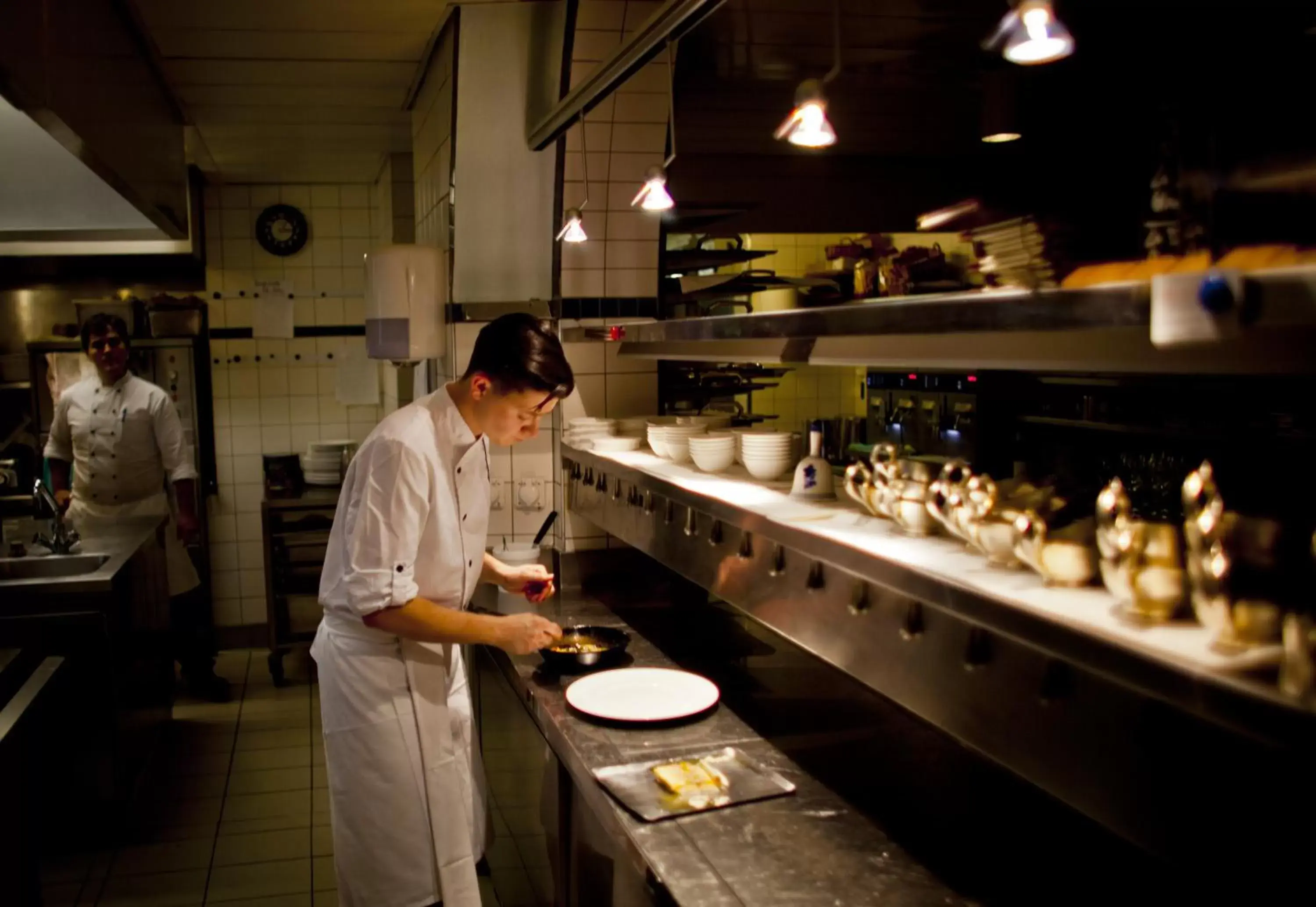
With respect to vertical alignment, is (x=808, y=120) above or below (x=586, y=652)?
above

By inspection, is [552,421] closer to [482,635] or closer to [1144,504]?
[482,635]

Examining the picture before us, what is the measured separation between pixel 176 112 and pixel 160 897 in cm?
342

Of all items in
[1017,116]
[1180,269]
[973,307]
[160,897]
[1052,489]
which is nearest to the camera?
A: [1180,269]

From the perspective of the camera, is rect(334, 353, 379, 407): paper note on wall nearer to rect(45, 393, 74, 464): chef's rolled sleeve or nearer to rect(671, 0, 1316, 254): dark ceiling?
rect(45, 393, 74, 464): chef's rolled sleeve

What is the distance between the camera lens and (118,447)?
17.8 feet

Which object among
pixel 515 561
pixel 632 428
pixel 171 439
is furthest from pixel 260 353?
pixel 632 428

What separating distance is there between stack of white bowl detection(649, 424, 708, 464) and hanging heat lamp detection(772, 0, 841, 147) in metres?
1.24

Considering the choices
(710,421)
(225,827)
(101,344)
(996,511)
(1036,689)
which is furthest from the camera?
(101,344)

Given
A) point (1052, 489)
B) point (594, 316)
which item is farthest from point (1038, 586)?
point (594, 316)

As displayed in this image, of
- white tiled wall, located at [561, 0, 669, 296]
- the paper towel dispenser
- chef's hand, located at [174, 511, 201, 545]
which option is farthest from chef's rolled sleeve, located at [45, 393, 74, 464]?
white tiled wall, located at [561, 0, 669, 296]

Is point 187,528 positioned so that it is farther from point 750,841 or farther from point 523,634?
point 750,841

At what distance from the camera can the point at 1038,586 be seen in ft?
4.56

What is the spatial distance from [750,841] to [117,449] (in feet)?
15.6

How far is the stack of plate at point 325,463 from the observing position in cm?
649
